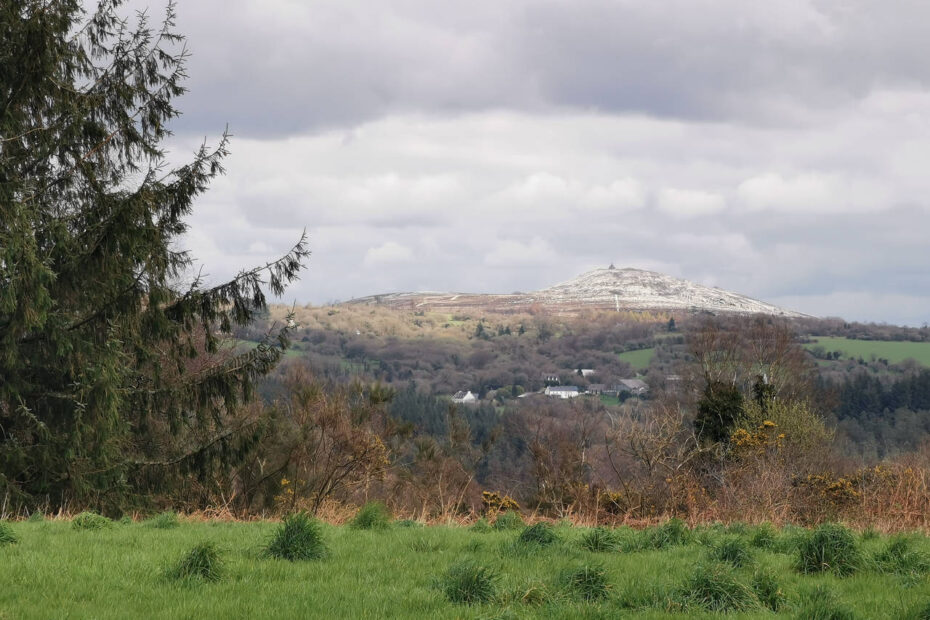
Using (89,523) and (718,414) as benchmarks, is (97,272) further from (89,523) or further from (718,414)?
(718,414)

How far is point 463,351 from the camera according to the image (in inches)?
5669

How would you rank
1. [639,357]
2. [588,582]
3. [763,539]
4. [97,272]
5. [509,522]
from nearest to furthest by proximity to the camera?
[588,582]
[763,539]
[509,522]
[97,272]
[639,357]

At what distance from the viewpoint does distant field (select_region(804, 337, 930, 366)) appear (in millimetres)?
104875

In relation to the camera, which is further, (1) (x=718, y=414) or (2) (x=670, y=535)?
(1) (x=718, y=414)

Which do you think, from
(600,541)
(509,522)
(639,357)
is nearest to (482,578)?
(600,541)

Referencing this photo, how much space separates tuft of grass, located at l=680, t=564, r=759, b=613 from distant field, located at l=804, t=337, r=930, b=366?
346ft

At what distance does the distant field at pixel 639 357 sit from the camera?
115 metres

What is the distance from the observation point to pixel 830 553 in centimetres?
656

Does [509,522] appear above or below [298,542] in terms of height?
below

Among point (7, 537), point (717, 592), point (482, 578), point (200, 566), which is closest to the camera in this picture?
point (717, 592)

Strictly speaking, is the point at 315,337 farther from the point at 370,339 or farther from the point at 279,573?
the point at 279,573

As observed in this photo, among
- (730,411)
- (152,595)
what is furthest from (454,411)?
(152,595)

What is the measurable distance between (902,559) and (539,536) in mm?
3157

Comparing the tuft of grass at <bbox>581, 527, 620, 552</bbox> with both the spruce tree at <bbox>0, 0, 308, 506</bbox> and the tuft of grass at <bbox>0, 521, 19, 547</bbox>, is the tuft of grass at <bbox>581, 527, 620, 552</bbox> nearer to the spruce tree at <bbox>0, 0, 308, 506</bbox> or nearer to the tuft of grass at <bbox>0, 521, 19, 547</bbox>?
the tuft of grass at <bbox>0, 521, 19, 547</bbox>
